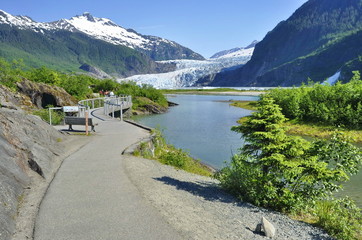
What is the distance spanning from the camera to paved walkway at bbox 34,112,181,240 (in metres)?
6.71

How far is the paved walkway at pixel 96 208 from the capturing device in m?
6.71

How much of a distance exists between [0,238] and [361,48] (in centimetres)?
22396

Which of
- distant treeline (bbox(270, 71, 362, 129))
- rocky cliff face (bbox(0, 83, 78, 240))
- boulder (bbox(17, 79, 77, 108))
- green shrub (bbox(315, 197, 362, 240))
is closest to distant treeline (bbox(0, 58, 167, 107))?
boulder (bbox(17, 79, 77, 108))

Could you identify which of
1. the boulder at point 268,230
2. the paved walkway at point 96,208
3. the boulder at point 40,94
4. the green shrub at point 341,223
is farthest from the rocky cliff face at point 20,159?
the boulder at point 40,94

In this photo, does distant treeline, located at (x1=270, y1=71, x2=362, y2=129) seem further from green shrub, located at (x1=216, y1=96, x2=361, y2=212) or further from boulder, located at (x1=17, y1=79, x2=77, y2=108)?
boulder, located at (x1=17, y1=79, x2=77, y2=108)

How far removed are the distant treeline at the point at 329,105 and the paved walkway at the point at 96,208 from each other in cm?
3154

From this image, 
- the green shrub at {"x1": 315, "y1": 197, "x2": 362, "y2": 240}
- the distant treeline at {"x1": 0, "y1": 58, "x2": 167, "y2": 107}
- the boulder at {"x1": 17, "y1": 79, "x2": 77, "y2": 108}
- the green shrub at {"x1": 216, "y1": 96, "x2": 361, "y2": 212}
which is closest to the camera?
the green shrub at {"x1": 315, "y1": 197, "x2": 362, "y2": 240}

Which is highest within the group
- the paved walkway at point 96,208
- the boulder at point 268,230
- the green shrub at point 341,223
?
the paved walkway at point 96,208

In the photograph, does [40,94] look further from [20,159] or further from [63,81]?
[20,159]

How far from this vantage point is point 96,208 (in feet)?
26.0

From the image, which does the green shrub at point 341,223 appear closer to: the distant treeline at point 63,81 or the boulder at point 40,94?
the boulder at point 40,94

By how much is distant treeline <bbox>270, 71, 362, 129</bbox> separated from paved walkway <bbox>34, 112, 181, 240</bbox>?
31.5 metres

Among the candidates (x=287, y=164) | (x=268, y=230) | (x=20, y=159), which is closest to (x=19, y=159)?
(x=20, y=159)

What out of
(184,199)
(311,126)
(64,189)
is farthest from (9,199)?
(311,126)
